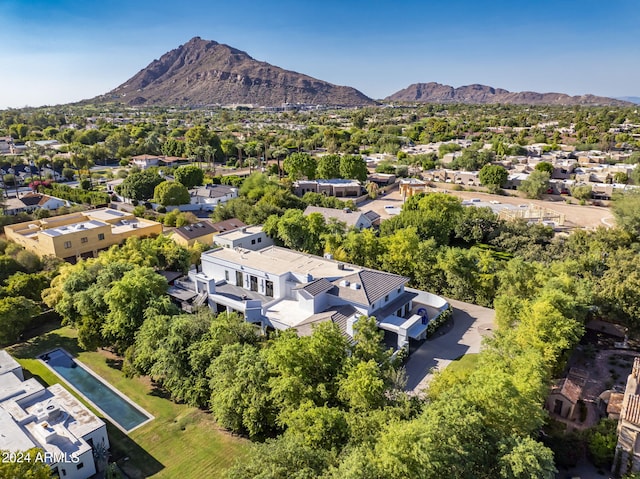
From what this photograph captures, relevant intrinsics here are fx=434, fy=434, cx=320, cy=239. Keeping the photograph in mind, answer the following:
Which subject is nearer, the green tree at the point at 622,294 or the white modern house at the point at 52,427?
the white modern house at the point at 52,427

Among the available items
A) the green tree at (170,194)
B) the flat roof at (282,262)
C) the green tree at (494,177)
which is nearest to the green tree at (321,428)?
the flat roof at (282,262)

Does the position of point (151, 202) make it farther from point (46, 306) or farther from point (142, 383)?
point (142, 383)

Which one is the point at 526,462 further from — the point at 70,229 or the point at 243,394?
the point at 70,229

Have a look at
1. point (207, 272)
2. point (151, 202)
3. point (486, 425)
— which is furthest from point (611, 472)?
point (151, 202)

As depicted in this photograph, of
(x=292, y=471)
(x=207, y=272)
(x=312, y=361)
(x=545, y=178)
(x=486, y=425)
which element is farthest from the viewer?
(x=545, y=178)

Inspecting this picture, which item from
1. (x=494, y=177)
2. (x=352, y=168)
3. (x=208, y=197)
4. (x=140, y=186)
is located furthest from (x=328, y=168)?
(x=140, y=186)

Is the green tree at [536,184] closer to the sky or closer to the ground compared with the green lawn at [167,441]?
closer to the sky

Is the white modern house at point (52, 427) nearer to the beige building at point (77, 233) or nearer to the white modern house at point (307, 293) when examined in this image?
the white modern house at point (307, 293)
